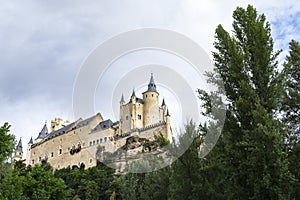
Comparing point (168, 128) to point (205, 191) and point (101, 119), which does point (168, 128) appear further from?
point (205, 191)

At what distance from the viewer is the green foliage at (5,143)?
61.3 feet

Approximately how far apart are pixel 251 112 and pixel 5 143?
1332 cm

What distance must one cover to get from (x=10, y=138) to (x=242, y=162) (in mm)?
13126

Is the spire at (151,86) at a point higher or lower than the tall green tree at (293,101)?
higher

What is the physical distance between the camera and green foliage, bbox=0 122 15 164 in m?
18.7

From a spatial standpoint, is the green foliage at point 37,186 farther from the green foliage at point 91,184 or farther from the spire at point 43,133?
the spire at point 43,133

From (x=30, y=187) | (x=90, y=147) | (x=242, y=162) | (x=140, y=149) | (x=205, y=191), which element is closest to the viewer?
(x=242, y=162)

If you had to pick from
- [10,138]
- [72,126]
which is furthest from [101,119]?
[10,138]

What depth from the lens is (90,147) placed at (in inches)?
2763

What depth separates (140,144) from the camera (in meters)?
59.3

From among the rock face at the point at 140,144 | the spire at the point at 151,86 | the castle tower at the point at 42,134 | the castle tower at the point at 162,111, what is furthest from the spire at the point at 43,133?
the castle tower at the point at 162,111

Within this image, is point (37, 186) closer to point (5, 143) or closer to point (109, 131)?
point (5, 143)

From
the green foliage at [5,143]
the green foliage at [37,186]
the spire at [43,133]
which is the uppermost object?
the spire at [43,133]

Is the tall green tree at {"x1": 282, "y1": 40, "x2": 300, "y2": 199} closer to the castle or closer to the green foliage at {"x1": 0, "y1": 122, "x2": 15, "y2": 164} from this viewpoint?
the green foliage at {"x1": 0, "y1": 122, "x2": 15, "y2": 164}
